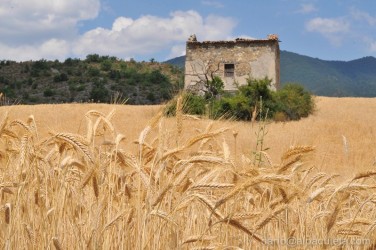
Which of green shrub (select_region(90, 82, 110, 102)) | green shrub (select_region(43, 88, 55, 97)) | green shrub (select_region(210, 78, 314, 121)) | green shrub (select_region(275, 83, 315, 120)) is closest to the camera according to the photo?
green shrub (select_region(210, 78, 314, 121))

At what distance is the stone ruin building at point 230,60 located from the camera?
27.7 meters

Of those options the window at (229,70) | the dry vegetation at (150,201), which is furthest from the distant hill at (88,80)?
the dry vegetation at (150,201)

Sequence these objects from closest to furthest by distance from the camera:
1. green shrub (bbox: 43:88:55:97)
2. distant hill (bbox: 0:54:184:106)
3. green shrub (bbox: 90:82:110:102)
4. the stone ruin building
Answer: the stone ruin building
green shrub (bbox: 90:82:110:102)
distant hill (bbox: 0:54:184:106)
green shrub (bbox: 43:88:55:97)

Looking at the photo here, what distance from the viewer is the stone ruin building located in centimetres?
2767

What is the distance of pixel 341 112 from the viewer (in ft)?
92.4

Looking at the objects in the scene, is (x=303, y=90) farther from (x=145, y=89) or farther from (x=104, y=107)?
(x=145, y=89)

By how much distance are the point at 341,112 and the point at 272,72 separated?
3.68 m

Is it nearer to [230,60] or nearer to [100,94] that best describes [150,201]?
[230,60]

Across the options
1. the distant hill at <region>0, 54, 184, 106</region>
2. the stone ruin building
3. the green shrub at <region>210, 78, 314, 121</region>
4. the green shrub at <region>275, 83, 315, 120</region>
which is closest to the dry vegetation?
the green shrub at <region>210, 78, 314, 121</region>

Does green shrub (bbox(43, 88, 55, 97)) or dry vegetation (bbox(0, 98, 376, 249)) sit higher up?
green shrub (bbox(43, 88, 55, 97))

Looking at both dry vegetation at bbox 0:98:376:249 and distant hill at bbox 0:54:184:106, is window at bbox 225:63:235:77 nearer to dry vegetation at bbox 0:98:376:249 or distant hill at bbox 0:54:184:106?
distant hill at bbox 0:54:184:106

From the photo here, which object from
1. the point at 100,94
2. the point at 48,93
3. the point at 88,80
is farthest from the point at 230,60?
the point at 88,80

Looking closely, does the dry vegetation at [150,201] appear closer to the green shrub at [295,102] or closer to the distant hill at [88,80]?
the green shrub at [295,102]

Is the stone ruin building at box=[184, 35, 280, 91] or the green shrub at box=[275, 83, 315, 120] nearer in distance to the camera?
the green shrub at box=[275, 83, 315, 120]
